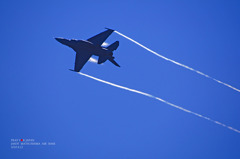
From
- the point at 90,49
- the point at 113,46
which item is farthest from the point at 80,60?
the point at 113,46

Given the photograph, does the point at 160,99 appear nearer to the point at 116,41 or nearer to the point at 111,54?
the point at 111,54

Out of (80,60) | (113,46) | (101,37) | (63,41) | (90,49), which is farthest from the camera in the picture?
(101,37)

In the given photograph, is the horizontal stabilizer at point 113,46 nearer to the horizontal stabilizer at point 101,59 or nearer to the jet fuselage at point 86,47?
the jet fuselage at point 86,47

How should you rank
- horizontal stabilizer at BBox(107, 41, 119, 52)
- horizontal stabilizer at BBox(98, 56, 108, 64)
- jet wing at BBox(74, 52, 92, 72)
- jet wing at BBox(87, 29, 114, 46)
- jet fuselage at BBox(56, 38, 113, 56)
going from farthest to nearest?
1. jet wing at BBox(87, 29, 114, 46)
2. horizontal stabilizer at BBox(107, 41, 119, 52)
3. jet wing at BBox(74, 52, 92, 72)
4. horizontal stabilizer at BBox(98, 56, 108, 64)
5. jet fuselage at BBox(56, 38, 113, 56)

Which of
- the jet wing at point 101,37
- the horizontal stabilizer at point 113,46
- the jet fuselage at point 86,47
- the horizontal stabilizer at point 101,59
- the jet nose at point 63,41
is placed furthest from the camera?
the jet wing at point 101,37

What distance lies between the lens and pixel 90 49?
1240 inches

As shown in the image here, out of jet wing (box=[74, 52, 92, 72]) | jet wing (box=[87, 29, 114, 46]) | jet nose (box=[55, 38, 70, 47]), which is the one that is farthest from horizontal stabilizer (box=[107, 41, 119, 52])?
jet nose (box=[55, 38, 70, 47])

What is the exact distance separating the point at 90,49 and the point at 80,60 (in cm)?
360

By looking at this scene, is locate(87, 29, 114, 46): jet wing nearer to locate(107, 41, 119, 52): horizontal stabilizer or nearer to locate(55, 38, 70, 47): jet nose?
locate(107, 41, 119, 52): horizontal stabilizer

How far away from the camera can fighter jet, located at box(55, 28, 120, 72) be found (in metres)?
31.2

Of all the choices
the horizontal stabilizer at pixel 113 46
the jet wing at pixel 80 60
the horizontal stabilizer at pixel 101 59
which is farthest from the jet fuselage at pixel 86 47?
the horizontal stabilizer at pixel 113 46

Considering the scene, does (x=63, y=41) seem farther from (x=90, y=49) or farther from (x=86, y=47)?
(x=90, y=49)

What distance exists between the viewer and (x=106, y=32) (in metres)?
34.4

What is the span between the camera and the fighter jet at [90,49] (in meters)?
31.2
